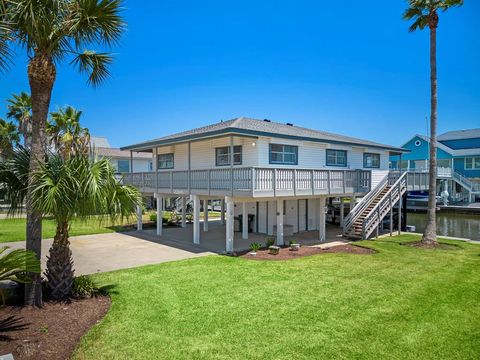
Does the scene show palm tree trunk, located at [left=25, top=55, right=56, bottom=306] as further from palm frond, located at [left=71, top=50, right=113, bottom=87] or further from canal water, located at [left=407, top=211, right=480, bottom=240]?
canal water, located at [left=407, top=211, right=480, bottom=240]

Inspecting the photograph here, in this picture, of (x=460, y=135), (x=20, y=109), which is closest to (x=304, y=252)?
(x=20, y=109)

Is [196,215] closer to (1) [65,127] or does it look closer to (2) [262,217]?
(2) [262,217]

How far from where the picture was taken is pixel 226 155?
17.1 meters

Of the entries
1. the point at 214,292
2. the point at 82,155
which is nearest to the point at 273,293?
the point at 214,292

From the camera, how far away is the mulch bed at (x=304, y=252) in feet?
40.9

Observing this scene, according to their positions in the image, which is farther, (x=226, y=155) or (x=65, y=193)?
(x=226, y=155)

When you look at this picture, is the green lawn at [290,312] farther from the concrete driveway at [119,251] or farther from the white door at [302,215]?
the white door at [302,215]

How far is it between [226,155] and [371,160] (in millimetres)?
11535

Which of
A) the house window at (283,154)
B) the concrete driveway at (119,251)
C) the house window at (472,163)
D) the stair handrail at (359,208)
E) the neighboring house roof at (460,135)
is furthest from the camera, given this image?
the neighboring house roof at (460,135)

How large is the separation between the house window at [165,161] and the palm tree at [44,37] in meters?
13.5

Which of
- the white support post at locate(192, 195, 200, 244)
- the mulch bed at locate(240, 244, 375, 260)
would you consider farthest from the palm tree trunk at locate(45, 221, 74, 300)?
the white support post at locate(192, 195, 200, 244)

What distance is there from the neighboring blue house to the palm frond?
35.6 metres

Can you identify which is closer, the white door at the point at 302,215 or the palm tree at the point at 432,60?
the palm tree at the point at 432,60

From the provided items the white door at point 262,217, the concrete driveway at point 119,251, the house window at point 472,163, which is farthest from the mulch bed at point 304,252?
the house window at point 472,163
